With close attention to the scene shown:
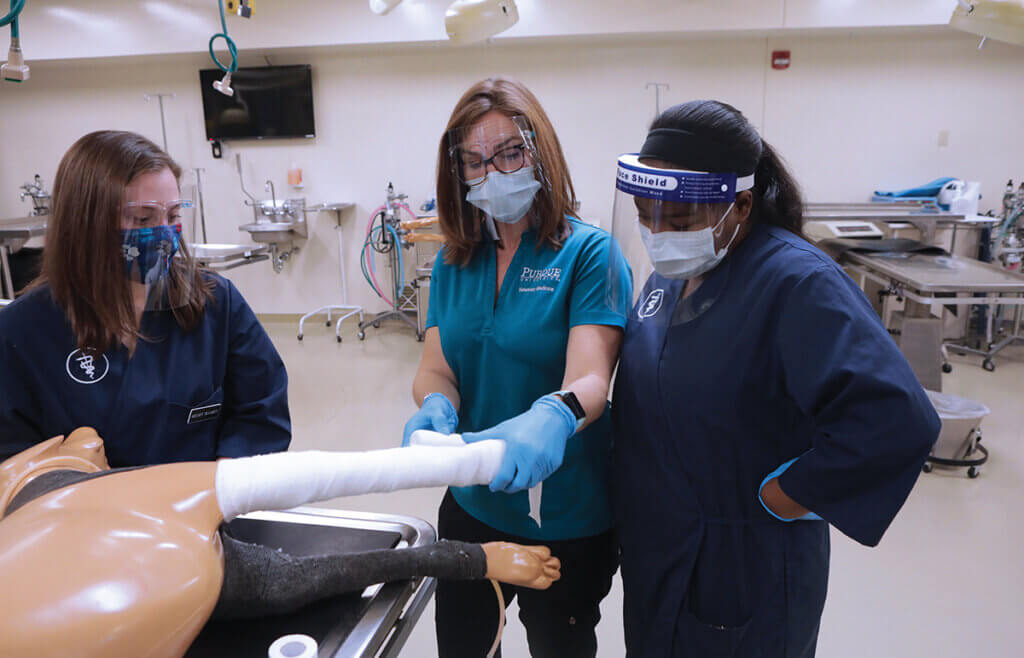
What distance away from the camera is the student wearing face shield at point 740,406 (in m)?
0.83

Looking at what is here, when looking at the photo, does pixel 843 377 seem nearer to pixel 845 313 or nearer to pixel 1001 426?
pixel 845 313

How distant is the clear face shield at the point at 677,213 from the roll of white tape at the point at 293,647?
28.1 inches

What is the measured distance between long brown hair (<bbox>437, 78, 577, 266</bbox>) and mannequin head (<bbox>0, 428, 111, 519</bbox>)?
0.68m

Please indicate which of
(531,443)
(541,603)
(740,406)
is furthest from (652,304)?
(541,603)

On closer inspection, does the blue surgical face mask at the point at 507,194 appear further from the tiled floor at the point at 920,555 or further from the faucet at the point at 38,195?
the faucet at the point at 38,195

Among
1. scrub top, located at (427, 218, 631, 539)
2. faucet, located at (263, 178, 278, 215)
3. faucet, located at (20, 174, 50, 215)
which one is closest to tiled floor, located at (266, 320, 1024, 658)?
scrub top, located at (427, 218, 631, 539)

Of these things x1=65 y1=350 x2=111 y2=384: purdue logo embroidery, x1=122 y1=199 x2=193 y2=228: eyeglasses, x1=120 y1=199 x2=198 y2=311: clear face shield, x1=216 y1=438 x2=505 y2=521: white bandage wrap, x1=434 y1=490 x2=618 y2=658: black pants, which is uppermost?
x1=122 y1=199 x2=193 y2=228: eyeglasses

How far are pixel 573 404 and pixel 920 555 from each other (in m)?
1.97

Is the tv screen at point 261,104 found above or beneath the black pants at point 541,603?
above

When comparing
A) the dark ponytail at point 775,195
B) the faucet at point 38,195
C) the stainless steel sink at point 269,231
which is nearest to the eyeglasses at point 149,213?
the dark ponytail at point 775,195

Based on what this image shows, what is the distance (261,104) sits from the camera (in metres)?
5.21

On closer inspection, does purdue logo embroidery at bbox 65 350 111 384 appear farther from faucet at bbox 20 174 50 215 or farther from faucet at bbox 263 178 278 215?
faucet at bbox 20 174 50 215

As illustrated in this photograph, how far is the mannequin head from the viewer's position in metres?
0.90

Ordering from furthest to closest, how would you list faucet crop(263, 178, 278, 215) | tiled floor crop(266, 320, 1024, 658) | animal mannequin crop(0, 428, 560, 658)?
faucet crop(263, 178, 278, 215) < tiled floor crop(266, 320, 1024, 658) < animal mannequin crop(0, 428, 560, 658)
